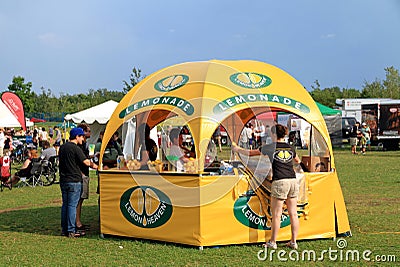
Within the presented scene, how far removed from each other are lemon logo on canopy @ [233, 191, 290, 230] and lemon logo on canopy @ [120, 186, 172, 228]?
1105 mm

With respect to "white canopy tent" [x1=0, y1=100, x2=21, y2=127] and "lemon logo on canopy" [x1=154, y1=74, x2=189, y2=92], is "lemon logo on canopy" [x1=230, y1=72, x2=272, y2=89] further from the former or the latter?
"white canopy tent" [x1=0, y1=100, x2=21, y2=127]

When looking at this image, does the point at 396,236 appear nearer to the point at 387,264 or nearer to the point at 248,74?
the point at 387,264

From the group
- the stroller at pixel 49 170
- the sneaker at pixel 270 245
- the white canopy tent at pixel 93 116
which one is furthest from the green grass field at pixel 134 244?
the white canopy tent at pixel 93 116

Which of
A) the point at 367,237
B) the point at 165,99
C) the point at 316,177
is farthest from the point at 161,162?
the point at 367,237

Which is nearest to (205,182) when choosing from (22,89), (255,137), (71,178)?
(71,178)

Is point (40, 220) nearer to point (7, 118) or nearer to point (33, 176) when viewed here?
point (33, 176)

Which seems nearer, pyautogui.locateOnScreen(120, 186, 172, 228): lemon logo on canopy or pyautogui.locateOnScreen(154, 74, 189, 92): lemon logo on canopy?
pyautogui.locateOnScreen(120, 186, 172, 228): lemon logo on canopy

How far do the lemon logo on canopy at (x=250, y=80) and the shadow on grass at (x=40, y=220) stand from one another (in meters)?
3.75

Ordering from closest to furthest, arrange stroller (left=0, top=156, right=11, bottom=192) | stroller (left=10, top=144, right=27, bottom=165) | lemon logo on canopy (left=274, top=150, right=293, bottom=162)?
lemon logo on canopy (left=274, top=150, right=293, bottom=162), stroller (left=0, top=156, right=11, bottom=192), stroller (left=10, top=144, right=27, bottom=165)

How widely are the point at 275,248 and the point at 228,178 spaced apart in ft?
4.29

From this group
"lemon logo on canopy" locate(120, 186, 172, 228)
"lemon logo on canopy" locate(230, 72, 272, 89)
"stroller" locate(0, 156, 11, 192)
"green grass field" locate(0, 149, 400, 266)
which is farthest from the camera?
"stroller" locate(0, 156, 11, 192)

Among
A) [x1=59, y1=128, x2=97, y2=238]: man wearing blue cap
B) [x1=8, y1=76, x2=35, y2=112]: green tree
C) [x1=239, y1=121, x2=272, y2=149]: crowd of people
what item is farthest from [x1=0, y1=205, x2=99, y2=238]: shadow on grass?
[x1=8, y1=76, x2=35, y2=112]: green tree

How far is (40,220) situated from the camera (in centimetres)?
1158

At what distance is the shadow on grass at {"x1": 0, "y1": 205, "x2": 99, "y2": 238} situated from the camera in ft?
34.4
